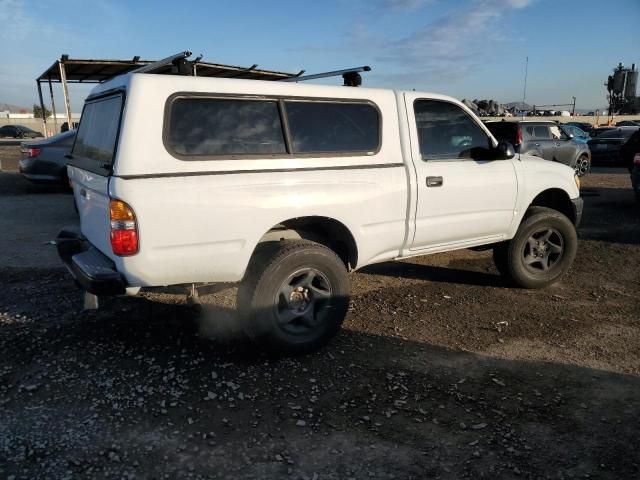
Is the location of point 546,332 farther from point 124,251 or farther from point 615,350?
point 124,251

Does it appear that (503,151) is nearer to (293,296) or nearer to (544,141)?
(293,296)

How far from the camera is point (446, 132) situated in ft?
14.8

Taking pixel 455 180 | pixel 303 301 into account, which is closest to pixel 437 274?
pixel 455 180

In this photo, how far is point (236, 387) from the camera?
337cm

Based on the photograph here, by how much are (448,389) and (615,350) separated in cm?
153

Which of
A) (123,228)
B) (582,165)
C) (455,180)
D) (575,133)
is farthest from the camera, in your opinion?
(575,133)

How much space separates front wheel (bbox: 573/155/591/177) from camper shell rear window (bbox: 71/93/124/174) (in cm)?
1360

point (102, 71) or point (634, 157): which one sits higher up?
point (102, 71)

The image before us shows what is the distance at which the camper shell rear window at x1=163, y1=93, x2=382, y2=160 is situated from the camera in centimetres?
328

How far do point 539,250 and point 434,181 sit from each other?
173cm

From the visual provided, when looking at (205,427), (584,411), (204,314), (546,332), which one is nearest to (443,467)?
(584,411)

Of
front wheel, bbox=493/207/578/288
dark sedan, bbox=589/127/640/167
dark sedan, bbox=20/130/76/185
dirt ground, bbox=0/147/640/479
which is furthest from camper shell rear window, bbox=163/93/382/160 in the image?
dark sedan, bbox=589/127/640/167

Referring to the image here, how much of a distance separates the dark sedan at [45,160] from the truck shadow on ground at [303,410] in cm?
776

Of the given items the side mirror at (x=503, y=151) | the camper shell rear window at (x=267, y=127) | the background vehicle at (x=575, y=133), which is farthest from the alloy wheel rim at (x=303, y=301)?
the background vehicle at (x=575, y=133)
